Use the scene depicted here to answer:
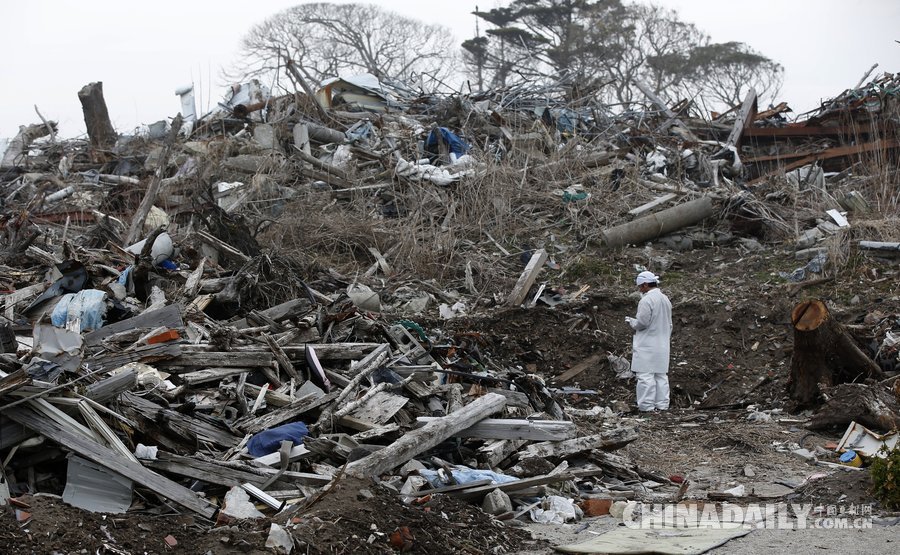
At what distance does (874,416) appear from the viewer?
266 inches

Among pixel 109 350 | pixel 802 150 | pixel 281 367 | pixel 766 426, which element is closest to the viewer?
pixel 109 350

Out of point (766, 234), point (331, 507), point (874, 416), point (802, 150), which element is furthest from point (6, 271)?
point (802, 150)

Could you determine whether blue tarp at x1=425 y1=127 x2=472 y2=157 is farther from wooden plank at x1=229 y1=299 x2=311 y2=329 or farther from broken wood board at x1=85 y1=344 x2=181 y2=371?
broken wood board at x1=85 y1=344 x2=181 y2=371

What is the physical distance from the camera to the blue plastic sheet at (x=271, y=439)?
16.6ft

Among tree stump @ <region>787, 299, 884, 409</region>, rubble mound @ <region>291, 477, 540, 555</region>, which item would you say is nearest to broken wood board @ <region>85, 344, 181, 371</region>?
rubble mound @ <region>291, 477, 540, 555</region>

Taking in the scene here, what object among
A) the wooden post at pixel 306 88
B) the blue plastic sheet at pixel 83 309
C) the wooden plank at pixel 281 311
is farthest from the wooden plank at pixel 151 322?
the wooden post at pixel 306 88

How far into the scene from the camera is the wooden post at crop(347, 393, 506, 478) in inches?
187

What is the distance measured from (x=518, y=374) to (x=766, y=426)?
2184 millimetres

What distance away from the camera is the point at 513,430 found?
5.80 m

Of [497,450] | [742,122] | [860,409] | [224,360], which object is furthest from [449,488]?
[742,122]

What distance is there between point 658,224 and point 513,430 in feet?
27.0

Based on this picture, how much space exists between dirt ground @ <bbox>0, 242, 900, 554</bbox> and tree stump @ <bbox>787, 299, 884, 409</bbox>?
1.00ft

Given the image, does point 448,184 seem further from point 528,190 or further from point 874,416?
point 874,416

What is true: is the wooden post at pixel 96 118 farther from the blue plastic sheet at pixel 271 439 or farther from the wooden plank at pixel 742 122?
the blue plastic sheet at pixel 271 439
